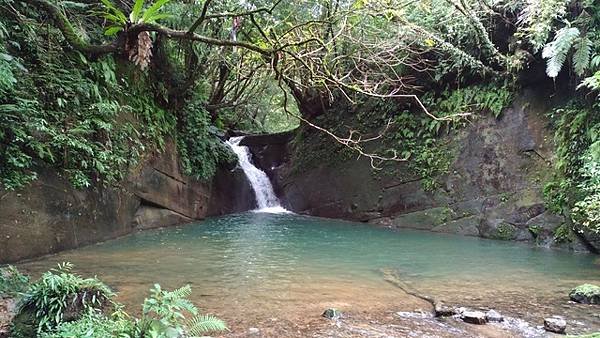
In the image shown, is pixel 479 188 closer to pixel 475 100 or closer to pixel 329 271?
pixel 475 100

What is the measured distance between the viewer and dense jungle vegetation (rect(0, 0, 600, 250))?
6.24m

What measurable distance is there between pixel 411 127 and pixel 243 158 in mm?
7535

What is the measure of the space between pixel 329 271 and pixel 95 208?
4.85 m

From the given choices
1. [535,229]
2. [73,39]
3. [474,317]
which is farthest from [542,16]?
[73,39]

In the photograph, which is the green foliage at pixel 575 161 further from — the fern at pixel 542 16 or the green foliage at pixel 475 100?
the fern at pixel 542 16

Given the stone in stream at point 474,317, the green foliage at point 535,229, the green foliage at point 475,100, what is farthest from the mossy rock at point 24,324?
the green foliage at point 475,100

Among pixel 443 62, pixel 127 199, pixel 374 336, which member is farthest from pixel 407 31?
pixel 374 336

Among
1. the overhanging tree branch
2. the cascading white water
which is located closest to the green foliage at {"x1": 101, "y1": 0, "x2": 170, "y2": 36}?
the overhanging tree branch

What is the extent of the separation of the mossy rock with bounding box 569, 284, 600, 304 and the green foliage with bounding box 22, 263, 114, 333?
519 cm

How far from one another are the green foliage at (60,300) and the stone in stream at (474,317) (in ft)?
11.3

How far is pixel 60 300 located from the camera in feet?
10.8

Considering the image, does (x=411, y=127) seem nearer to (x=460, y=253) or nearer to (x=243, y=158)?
(x=460, y=253)

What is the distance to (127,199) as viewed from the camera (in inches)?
379

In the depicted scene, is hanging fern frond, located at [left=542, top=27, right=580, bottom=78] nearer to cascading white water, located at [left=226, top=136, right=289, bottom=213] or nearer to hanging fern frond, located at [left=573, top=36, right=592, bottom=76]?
hanging fern frond, located at [left=573, top=36, right=592, bottom=76]
